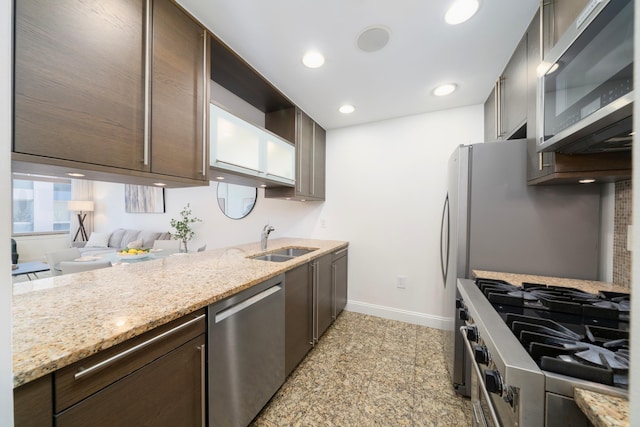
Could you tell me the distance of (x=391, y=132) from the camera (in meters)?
2.70

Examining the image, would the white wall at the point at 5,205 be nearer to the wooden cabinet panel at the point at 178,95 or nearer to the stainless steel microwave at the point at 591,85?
the wooden cabinet panel at the point at 178,95

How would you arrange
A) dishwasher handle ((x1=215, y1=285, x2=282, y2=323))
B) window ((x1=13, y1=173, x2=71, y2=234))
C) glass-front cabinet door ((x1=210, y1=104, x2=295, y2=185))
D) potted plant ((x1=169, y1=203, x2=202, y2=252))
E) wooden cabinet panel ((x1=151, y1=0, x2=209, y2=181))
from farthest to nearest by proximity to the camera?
1. window ((x1=13, y1=173, x2=71, y2=234))
2. potted plant ((x1=169, y1=203, x2=202, y2=252))
3. glass-front cabinet door ((x1=210, y1=104, x2=295, y2=185))
4. wooden cabinet panel ((x1=151, y1=0, x2=209, y2=181))
5. dishwasher handle ((x1=215, y1=285, x2=282, y2=323))

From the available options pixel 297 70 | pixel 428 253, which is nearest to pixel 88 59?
pixel 297 70

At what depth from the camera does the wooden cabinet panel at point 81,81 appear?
79cm

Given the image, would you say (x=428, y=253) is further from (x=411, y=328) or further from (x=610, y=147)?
(x=610, y=147)

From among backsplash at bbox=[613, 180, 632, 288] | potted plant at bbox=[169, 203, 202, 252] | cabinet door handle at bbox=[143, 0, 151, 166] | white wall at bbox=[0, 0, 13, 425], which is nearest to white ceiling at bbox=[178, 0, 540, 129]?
cabinet door handle at bbox=[143, 0, 151, 166]

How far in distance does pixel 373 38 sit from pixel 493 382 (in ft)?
5.94

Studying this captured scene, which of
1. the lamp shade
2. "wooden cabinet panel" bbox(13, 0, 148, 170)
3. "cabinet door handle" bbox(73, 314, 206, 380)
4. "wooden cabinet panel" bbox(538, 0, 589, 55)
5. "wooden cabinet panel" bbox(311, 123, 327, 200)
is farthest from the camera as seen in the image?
the lamp shade

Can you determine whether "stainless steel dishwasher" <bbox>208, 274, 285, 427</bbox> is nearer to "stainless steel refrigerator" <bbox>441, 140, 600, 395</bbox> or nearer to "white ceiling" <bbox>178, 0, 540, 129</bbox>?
"stainless steel refrigerator" <bbox>441, 140, 600, 395</bbox>

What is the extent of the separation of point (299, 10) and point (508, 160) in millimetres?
1561

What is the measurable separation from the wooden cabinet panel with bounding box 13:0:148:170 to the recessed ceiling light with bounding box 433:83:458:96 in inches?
83.4

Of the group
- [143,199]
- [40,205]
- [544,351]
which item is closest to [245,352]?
[544,351]

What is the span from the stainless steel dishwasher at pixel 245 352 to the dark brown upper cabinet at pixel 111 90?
0.79 metres

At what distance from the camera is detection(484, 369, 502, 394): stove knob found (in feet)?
2.37
